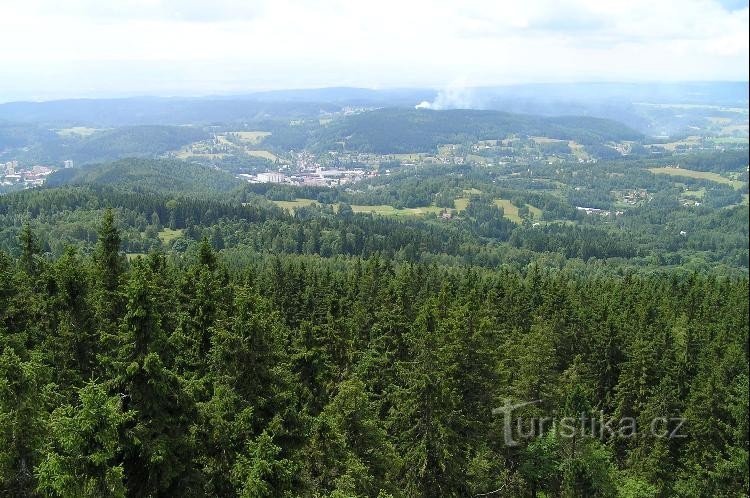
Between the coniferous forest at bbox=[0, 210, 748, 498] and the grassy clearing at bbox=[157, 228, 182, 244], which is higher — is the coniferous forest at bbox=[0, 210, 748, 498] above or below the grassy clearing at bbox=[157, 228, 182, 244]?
above

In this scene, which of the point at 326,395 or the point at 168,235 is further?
the point at 168,235

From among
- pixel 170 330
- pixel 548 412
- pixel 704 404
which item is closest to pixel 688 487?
pixel 704 404

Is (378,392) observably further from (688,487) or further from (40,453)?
(40,453)

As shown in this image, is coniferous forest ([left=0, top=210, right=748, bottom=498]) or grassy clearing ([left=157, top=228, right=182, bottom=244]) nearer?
coniferous forest ([left=0, top=210, right=748, bottom=498])

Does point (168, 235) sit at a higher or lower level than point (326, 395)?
lower
